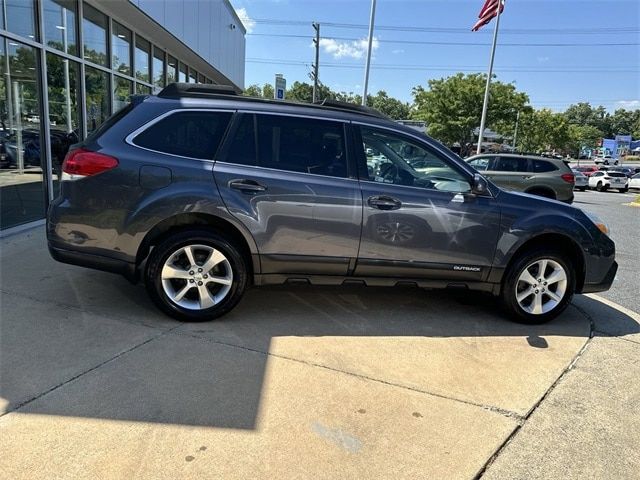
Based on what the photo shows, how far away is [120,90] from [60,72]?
2.84 metres

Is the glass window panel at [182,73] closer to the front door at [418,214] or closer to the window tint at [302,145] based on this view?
the window tint at [302,145]

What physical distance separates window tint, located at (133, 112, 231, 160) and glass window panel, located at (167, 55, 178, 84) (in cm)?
1117

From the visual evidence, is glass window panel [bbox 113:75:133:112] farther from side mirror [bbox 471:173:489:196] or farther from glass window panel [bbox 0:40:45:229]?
side mirror [bbox 471:173:489:196]

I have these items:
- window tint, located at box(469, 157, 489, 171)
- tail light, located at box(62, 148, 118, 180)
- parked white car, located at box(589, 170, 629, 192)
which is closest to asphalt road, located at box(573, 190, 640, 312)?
window tint, located at box(469, 157, 489, 171)

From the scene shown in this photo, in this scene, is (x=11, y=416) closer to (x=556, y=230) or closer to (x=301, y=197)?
(x=301, y=197)

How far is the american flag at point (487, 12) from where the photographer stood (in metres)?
21.9

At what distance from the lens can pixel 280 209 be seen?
4059mm

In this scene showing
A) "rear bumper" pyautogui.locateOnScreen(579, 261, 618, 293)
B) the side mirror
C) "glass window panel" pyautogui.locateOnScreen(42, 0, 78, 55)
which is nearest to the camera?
the side mirror

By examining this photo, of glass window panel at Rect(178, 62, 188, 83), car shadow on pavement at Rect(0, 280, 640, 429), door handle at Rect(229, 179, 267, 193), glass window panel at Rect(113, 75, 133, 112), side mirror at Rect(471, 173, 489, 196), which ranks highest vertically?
glass window panel at Rect(178, 62, 188, 83)

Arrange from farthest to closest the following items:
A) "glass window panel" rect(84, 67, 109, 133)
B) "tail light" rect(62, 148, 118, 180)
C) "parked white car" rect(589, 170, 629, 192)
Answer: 1. "parked white car" rect(589, 170, 629, 192)
2. "glass window panel" rect(84, 67, 109, 133)
3. "tail light" rect(62, 148, 118, 180)

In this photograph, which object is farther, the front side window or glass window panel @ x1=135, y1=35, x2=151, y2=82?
glass window panel @ x1=135, y1=35, x2=151, y2=82

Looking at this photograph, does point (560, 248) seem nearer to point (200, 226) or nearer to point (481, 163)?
point (200, 226)

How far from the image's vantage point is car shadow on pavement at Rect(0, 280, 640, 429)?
2959mm

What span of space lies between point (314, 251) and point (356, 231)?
1.26 feet
